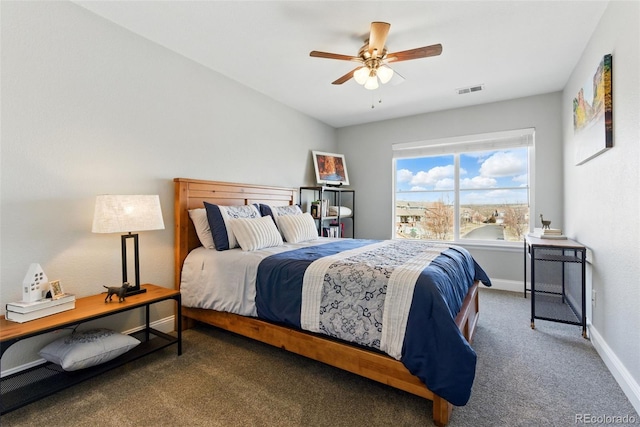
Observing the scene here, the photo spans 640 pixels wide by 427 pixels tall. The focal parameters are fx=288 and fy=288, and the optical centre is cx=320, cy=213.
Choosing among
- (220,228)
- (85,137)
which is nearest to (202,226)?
(220,228)

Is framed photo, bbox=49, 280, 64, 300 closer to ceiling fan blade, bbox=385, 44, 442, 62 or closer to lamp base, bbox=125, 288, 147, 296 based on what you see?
lamp base, bbox=125, 288, 147, 296

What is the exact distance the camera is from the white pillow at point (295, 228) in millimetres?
3092

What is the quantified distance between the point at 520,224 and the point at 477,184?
0.78 metres

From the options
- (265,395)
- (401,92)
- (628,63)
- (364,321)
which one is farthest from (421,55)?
(265,395)

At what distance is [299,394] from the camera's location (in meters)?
1.74

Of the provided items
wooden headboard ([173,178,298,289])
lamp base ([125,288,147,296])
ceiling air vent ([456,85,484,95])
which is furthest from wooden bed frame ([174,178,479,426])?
ceiling air vent ([456,85,484,95])

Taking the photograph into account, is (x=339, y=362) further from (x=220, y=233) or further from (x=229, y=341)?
(x=220, y=233)

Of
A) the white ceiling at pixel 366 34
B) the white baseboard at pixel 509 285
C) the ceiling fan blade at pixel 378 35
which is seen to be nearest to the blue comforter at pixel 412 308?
the ceiling fan blade at pixel 378 35

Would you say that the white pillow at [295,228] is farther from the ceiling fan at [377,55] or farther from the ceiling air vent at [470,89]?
the ceiling air vent at [470,89]

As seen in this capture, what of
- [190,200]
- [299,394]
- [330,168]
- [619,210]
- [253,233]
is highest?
[330,168]

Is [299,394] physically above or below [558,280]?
below

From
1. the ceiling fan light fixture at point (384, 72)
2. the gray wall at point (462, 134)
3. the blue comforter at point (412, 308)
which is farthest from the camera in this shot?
the gray wall at point (462, 134)

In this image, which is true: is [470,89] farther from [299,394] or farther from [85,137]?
[85,137]

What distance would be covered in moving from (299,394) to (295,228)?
168 cm
